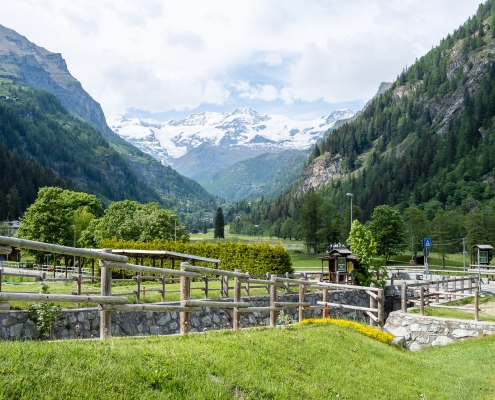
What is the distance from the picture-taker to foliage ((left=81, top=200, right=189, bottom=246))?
7156 centimetres

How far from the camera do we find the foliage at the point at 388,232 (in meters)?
93.8

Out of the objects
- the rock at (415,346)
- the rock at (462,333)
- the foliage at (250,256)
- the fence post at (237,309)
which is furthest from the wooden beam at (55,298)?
the foliage at (250,256)

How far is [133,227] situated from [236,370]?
66907mm

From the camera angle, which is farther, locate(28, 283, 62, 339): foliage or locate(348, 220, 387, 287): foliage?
locate(348, 220, 387, 287): foliage

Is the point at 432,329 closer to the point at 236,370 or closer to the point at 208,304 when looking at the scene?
the point at 208,304

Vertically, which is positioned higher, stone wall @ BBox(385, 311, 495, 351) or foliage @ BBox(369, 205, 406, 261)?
foliage @ BBox(369, 205, 406, 261)

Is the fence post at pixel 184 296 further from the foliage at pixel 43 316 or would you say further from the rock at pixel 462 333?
the rock at pixel 462 333

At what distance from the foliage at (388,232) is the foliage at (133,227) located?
41.0 meters

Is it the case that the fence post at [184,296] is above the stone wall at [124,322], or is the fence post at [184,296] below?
above

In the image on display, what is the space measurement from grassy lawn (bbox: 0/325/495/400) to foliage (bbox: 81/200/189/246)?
60.1 meters

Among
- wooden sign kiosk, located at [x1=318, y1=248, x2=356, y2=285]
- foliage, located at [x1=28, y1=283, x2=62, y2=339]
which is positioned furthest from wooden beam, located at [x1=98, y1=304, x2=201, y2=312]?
wooden sign kiosk, located at [x1=318, y1=248, x2=356, y2=285]

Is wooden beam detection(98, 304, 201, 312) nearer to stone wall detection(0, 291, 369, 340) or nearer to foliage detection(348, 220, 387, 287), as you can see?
stone wall detection(0, 291, 369, 340)

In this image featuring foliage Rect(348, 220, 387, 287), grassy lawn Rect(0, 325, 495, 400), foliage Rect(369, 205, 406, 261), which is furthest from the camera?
foliage Rect(369, 205, 406, 261)

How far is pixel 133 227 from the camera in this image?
2854 inches
